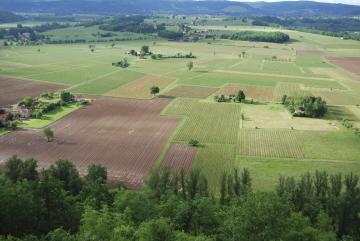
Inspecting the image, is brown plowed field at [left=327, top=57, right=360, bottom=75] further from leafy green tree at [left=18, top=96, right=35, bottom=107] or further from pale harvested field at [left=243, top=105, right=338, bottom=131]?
leafy green tree at [left=18, top=96, right=35, bottom=107]

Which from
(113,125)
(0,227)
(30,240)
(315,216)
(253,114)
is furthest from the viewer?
(253,114)

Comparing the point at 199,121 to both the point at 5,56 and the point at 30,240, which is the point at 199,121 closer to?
the point at 30,240

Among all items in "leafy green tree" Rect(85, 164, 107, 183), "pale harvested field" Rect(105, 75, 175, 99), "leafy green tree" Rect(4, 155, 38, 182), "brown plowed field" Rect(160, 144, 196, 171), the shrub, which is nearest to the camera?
"leafy green tree" Rect(4, 155, 38, 182)

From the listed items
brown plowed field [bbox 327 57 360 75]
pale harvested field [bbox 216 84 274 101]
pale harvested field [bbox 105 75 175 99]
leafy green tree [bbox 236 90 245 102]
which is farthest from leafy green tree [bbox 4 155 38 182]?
brown plowed field [bbox 327 57 360 75]

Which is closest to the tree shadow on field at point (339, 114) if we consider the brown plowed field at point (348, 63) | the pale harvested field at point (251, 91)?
the pale harvested field at point (251, 91)

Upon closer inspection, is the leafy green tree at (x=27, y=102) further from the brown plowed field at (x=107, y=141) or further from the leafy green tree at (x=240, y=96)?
the leafy green tree at (x=240, y=96)

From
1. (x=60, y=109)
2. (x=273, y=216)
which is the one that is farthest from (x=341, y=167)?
(x=60, y=109)
